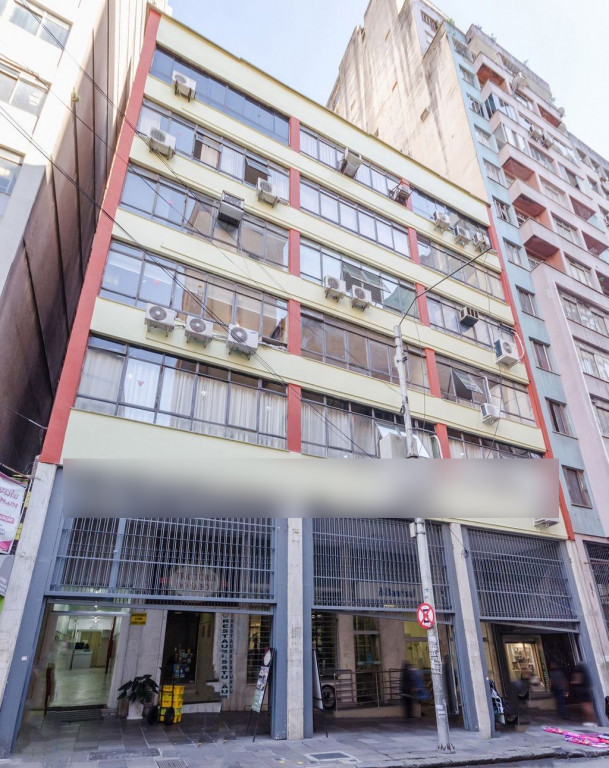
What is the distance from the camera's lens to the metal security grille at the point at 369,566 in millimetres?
12914

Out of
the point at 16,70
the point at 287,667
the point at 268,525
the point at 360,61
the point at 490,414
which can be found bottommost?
the point at 287,667

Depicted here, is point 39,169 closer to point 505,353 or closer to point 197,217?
point 197,217

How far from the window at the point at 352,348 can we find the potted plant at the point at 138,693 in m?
9.97

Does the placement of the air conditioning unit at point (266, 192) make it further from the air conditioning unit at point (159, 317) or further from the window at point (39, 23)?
the window at point (39, 23)

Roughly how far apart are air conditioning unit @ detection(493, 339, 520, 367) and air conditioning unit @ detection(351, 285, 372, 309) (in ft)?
22.3

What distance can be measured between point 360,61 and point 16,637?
43.6 meters

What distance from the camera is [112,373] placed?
39.6 feet

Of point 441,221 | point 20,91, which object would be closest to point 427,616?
point 20,91

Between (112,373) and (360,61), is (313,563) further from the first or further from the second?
(360,61)

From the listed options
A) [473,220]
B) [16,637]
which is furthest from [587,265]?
[16,637]

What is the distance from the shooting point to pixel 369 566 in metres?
13.6

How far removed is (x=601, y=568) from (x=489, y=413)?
7.44 meters

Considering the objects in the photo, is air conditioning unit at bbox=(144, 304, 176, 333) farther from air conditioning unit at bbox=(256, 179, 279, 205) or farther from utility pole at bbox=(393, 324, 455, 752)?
utility pole at bbox=(393, 324, 455, 752)

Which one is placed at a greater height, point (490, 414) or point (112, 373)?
point (490, 414)
